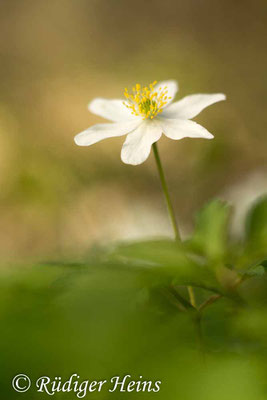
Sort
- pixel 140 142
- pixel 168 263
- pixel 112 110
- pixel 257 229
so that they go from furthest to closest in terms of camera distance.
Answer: pixel 112 110, pixel 140 142, pixel 257 229, pixel 168 263

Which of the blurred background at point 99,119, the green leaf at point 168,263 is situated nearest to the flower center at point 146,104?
the blurred background at point 99,119

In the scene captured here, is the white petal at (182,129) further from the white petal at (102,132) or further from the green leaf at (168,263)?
the green leaf at (168,263)

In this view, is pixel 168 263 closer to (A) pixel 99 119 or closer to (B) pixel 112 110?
(B) pixel 112 110

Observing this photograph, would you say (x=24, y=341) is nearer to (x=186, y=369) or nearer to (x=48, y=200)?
(x=186, y=369)

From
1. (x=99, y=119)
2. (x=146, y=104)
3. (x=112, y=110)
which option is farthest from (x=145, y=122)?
(x=99, y=119)

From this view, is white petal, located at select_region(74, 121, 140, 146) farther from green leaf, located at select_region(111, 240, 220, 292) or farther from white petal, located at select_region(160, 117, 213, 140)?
green leaf, located at select_region(111, 240, 220, 292)
